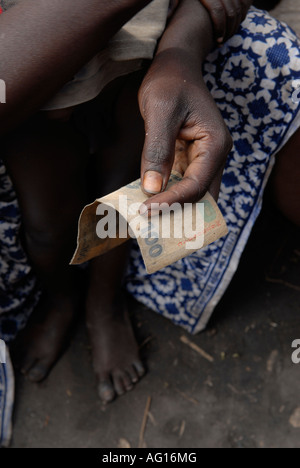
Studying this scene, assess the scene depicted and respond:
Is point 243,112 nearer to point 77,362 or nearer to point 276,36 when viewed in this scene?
point 276,36

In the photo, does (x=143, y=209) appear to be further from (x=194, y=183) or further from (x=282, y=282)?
(x=282, y=282)

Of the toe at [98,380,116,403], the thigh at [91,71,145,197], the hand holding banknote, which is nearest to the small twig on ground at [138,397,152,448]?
the toe at [98,380,116,403]

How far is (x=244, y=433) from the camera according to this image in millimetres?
1424

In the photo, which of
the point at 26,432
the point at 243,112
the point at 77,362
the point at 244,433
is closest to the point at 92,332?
the point at 77,362

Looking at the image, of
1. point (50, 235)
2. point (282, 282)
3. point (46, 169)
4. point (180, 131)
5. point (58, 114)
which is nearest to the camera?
point (180, 131)

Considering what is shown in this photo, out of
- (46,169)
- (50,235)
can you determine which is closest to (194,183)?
(46,169)

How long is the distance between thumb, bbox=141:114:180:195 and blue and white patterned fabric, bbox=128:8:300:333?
47cm

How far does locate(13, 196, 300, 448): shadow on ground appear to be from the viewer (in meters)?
1.43

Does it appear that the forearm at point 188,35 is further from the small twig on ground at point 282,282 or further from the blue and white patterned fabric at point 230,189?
the small twig on ground at point 282,282

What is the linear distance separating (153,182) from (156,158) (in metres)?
0.04

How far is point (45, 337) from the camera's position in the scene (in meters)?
1.59

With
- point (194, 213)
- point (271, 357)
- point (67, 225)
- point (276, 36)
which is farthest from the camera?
point (271, 357)

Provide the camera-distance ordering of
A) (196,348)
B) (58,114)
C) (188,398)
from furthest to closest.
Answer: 1. (196,348)
2. (188,398)
3. (58,114)
